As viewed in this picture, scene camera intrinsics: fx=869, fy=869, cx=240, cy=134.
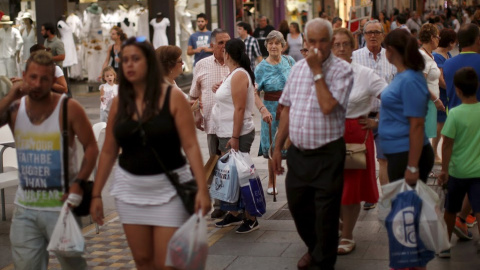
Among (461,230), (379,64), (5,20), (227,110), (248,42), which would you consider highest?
(5,20)

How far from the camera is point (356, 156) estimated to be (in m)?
6.70

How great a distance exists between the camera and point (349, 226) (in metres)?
6.94

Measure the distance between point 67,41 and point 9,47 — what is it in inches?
118

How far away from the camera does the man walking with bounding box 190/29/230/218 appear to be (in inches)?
336

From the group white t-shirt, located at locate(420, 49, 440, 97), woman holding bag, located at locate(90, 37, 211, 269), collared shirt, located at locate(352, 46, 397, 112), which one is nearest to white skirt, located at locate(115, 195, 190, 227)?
woman holding bag, located at locate(90, 37, 211, 269)

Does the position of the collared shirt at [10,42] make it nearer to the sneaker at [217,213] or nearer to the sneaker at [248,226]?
the sneaker at [217,213]

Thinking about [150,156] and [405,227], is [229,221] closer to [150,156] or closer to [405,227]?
[405,227]

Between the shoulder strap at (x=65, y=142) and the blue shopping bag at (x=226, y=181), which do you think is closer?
the shoulder strap at (x=65, y=142)

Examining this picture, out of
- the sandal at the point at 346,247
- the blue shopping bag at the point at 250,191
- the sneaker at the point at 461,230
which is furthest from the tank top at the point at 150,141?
the sneaker at the point at 461,230

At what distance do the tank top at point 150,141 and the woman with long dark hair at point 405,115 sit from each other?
170 cm

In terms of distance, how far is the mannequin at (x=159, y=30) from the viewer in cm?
Result: 2225

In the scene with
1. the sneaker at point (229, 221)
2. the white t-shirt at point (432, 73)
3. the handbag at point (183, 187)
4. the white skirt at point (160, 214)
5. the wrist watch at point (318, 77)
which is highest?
the wrist watch at point (318, 77)

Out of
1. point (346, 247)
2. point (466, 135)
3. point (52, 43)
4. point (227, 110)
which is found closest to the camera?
point (466, 135)

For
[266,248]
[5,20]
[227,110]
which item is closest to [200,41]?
[5,20]
